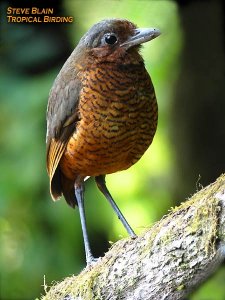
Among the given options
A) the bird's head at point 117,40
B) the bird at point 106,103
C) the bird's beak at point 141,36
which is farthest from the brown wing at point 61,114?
the bird's beak at point 141,36

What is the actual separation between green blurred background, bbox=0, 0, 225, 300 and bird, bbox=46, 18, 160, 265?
1032 mm

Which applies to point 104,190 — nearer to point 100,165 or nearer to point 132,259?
point 100,165

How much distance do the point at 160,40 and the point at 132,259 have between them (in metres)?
2.35

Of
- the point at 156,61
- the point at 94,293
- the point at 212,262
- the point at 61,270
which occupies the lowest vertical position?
the point at 212,262

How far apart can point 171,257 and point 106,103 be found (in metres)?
1.04

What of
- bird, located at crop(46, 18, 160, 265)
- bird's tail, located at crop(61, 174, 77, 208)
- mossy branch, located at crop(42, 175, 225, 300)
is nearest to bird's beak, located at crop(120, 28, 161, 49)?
bird, located at crop(46, 18, 160, 265)

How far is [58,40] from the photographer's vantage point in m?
5.21

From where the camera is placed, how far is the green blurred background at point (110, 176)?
4.82 m

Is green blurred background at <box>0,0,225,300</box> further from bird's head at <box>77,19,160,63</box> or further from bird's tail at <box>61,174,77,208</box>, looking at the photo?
bird's head at <box>77,19,160,63</box>

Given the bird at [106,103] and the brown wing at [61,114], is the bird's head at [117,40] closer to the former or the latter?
the bird at [106,103]

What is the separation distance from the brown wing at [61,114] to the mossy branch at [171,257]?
33.2 inches

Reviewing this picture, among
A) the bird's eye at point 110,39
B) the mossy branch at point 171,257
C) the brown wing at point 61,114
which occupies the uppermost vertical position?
the bird's eye at point 110,39

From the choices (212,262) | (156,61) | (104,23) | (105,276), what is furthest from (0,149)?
(212,262)

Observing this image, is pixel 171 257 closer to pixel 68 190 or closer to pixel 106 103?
pixel 106 103
